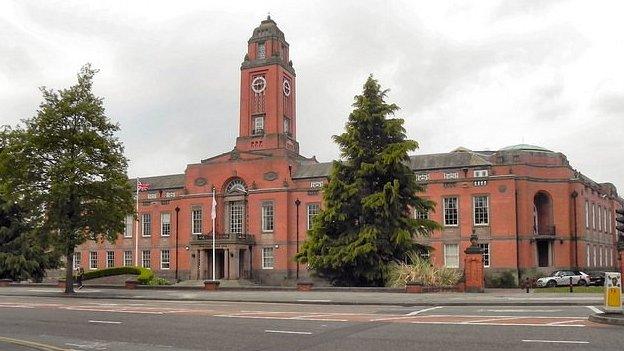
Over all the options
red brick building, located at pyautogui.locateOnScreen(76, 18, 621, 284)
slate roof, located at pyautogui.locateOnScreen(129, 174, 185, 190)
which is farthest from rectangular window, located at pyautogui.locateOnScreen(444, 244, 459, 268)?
slate roof, located at pyautogui.locateOnScreen(129, 174, 185, 190)

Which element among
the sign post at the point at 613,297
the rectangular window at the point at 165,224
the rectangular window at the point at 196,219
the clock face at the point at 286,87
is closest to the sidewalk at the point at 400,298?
the sign post at the point at 613,297

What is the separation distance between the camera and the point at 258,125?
64.2 metres

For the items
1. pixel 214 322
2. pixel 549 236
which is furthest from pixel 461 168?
pixel 214 322

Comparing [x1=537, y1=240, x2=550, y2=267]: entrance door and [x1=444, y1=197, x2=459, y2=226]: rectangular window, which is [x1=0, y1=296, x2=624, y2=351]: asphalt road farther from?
[x1=537, y1=240, x2=550, y2=267]: entrance door

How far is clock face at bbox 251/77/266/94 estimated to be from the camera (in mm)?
64875

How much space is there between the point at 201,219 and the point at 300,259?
26.0 metres

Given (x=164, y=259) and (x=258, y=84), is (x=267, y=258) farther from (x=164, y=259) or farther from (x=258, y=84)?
(x=258, y=84)

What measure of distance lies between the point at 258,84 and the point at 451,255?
25594 mm

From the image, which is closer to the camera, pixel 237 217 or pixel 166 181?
pixel 237 217

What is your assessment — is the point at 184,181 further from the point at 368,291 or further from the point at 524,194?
the point at 368,291

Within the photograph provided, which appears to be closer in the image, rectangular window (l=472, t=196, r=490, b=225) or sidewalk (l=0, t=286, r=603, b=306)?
sidewalk (l=0, t=286, r=603, b=306)

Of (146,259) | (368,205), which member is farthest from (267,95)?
(368,205)

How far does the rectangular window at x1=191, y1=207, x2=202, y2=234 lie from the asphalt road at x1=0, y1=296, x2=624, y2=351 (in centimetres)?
3957

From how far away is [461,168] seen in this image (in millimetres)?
52281
